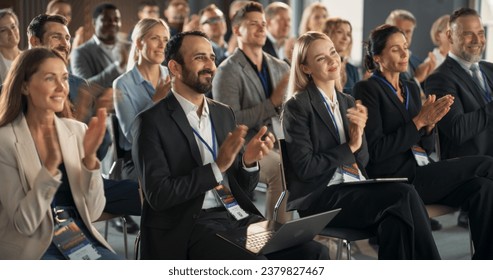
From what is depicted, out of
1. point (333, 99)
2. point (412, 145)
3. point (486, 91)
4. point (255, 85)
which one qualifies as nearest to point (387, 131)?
point (412, 145)

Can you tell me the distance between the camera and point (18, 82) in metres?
2.39

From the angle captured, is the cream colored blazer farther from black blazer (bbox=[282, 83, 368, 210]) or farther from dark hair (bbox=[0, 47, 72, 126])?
black blazer (bbox=[282, 83, 368, 210])

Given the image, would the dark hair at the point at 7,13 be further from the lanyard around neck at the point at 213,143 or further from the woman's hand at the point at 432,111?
the woman's hand at the point at 432,111

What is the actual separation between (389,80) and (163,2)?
2.54 meters

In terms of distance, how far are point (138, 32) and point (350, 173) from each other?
1.55 metres

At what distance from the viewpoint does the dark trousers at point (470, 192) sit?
3.46 metres

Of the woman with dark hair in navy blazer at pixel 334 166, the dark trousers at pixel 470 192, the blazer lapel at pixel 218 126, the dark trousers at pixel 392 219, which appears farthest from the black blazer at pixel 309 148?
the dark trousers at pixel 470 192

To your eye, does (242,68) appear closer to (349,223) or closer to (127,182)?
(127,182)

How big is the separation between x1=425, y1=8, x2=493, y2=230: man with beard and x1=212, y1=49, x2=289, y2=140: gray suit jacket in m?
0.91

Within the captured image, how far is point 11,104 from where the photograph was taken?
2395mm

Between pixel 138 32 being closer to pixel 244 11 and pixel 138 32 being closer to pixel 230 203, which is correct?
pixel 244 11

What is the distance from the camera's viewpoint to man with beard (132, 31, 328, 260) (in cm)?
263

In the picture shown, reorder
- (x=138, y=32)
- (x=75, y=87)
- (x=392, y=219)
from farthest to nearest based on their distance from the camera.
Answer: (x=138, y=32) → (x=75, y=87) → (x=392, y=219)

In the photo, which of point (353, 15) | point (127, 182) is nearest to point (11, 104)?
point (127, 182)
